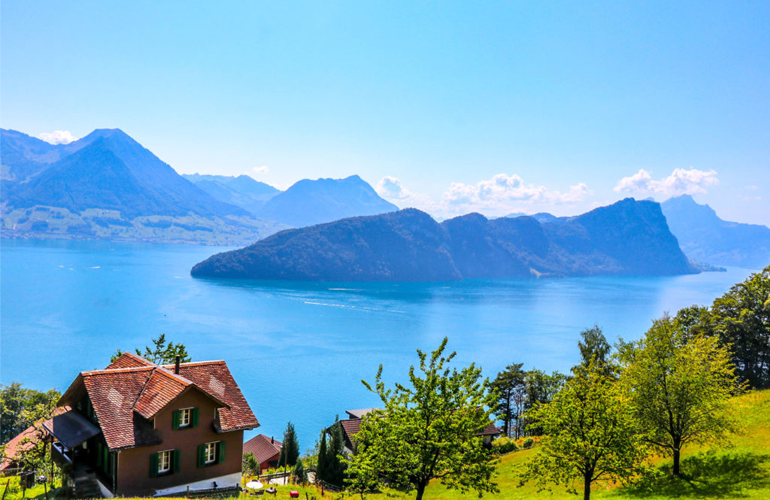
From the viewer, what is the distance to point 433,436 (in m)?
17.6

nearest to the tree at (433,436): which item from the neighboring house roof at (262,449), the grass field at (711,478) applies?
the grass field at (711,478)

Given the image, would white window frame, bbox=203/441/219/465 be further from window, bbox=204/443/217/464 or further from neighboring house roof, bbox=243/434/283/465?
neighboring house roof, bbox=243/434/283/465

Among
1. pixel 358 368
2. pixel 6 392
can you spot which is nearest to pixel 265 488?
pixel 6 392

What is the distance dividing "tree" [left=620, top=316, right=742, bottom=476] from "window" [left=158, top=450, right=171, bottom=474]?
2531 centimetres

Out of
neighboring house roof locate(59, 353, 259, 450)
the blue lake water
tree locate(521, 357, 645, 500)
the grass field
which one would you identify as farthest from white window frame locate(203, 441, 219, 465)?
the blue lake water

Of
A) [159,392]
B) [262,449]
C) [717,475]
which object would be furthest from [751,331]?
[159,392]

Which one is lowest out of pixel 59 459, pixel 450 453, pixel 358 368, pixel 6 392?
pixel 358 368

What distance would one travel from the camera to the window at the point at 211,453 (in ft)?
87.9

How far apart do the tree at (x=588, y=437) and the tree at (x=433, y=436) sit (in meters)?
4.42

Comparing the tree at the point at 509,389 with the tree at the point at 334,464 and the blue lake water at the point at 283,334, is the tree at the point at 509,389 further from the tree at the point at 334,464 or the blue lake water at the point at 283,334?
the tree at the point at 334,464

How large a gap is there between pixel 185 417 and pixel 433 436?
1591 cm

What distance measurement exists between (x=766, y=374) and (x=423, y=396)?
188ft

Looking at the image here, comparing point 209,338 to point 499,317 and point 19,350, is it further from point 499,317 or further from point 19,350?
point 499,317

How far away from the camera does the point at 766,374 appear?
5409cm
